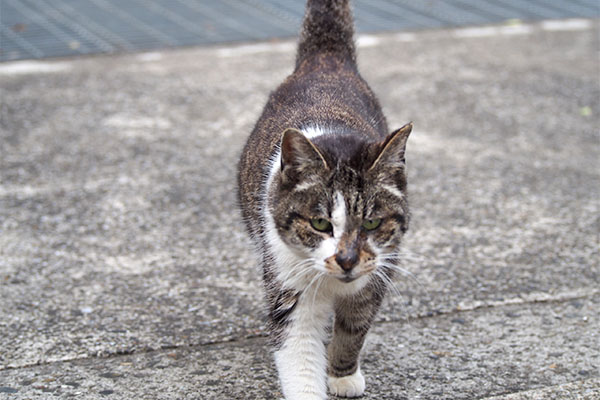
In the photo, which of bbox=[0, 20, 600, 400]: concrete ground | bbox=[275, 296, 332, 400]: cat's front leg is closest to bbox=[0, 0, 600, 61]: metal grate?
bbox=[0, 20, 600, 400]: concrete ground

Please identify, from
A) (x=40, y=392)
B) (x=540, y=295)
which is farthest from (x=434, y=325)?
(x=40, y=392)

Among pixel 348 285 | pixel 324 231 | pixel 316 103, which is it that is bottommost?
pixel 348 285

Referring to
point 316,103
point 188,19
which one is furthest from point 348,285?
point 188,19

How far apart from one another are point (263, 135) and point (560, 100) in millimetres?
3216

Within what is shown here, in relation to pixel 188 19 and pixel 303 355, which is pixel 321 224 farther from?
pixel 188 19

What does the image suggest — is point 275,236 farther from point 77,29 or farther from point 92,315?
point 77,29

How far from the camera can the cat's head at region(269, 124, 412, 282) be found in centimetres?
229

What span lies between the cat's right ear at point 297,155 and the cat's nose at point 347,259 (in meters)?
0.27

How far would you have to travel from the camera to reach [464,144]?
15.8ft

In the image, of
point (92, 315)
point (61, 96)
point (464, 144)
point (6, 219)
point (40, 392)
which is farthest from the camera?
point (61, 96)

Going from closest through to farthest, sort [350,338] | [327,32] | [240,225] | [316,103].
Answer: [350,338] → [316,103] → [327,32] → [240,225]

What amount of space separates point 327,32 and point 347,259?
150 centimetres

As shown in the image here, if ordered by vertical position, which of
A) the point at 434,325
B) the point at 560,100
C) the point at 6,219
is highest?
the point at 560,100

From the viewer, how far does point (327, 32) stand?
3.43 meters
